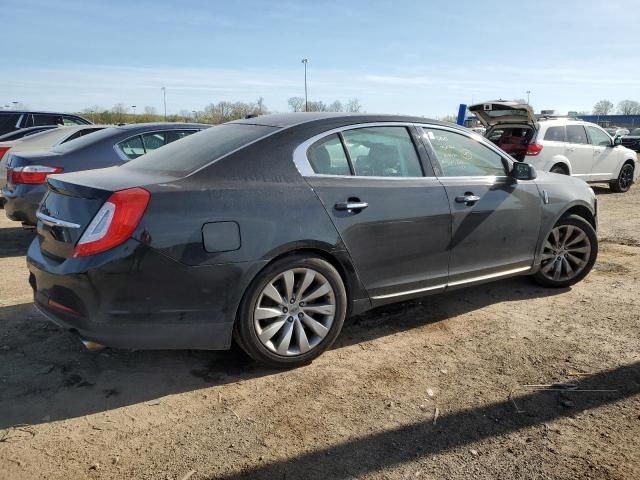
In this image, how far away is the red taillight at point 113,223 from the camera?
2.81m

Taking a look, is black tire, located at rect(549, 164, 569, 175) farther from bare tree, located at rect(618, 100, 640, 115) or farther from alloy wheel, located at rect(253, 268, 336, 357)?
bare tree, located at rect(618, 100, 640, 115)

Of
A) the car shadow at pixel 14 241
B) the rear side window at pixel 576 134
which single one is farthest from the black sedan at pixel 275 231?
the rear side window at pixel 576 134

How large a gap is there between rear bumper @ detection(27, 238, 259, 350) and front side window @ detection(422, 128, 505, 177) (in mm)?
1841

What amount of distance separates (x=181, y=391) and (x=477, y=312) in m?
2.52

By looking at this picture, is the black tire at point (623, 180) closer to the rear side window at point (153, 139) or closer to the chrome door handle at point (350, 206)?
the rear side window at point (153, 139)

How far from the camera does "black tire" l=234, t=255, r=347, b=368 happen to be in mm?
3137

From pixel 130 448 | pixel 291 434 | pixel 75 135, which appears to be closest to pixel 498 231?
pixel 291 434

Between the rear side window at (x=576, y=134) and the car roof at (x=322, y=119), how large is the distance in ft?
26.2

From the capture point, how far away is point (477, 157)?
4.33m

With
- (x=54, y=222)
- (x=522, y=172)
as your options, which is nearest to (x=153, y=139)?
(x=54, y=222)

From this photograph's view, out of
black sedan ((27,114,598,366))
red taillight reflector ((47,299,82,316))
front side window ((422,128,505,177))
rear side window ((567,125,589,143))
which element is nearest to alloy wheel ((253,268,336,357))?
black sedan ((27,114,598,366))

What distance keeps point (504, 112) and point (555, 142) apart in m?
1.30

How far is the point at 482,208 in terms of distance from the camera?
4.14 metres

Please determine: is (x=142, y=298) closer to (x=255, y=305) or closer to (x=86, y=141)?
(x=255, y=305)
